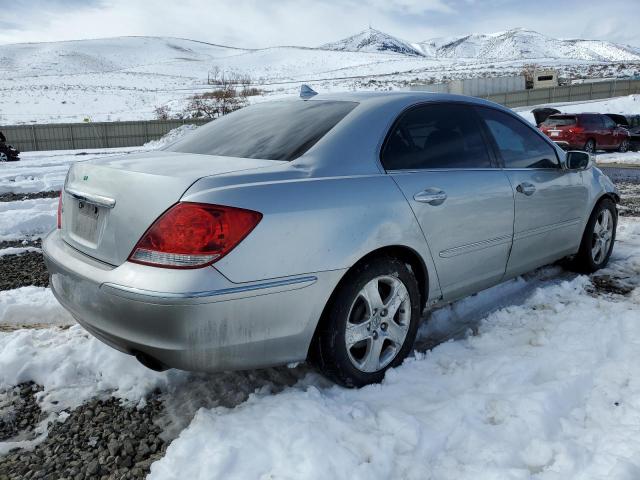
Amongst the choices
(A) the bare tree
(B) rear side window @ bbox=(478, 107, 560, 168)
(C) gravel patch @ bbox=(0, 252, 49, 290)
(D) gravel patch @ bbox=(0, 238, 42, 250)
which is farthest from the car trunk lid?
(A) the bare tree

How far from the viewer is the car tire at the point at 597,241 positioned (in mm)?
4516

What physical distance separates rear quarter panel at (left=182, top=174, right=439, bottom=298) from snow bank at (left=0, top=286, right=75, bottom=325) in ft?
7.08

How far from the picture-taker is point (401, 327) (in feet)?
9.66

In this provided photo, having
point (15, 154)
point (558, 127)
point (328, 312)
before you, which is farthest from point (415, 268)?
point (15, 154)

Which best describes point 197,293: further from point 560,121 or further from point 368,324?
point 560,121

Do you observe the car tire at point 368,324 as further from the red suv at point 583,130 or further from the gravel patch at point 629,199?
the red suv at point 583,130

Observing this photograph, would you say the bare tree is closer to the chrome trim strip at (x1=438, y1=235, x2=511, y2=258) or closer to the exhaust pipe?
the chrome trim strip at (x1=438, y1=235, x2=511, y2=258)

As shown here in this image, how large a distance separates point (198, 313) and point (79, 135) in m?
33.1

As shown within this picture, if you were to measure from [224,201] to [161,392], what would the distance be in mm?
1186

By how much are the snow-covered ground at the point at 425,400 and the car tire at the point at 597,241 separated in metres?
0.72

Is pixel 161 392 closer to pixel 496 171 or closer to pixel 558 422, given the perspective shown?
pixel 558 422

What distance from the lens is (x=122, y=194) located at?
2436 millimetres

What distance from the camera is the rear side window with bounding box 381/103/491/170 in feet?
9.87

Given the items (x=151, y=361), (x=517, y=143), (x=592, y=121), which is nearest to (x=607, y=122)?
(x=592, y=121)
